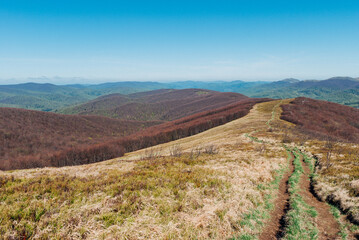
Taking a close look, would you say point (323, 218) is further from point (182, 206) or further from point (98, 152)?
point (98, 152)

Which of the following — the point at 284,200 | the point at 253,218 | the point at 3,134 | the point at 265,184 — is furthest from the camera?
the point at 3,134

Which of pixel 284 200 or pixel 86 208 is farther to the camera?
pixel 284 200

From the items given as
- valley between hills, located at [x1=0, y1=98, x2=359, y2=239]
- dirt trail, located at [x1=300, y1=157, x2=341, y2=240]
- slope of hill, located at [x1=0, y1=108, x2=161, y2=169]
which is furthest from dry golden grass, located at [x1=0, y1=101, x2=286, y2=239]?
slope of hill, located at [x1=0, y1=108, x2=161, y2=169]

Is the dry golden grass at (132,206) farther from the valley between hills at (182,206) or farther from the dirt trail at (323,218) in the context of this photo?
the dirt trail at (323,218)

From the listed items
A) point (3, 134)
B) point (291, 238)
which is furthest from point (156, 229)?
point (3, 134)

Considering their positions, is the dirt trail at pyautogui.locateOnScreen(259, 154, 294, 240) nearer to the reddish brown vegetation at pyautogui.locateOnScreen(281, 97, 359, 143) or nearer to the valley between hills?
the valley between hills

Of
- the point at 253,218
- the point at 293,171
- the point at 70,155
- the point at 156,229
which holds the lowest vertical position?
the point at 70,155

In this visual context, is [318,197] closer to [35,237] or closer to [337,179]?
[337,179]
